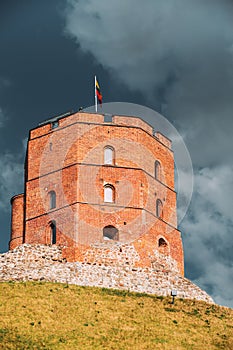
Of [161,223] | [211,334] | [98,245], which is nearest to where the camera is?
[211,334]

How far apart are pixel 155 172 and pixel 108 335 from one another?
17801 millimetres

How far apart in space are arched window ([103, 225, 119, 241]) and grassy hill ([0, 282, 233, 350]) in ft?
17.1

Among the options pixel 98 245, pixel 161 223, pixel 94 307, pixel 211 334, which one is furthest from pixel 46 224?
pixel 211 334

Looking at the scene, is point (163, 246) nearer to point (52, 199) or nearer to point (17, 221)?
point (52, 199)

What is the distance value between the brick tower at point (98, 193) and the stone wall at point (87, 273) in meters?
0.79

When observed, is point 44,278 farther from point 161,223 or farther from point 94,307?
point 161,223

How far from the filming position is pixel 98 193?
45219mm

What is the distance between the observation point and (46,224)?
45656mm

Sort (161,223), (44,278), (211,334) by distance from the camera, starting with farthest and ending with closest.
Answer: (161,223), (44,278), (211,334)

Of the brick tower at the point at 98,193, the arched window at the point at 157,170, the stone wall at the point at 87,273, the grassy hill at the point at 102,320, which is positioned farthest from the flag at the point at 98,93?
the grassy hill at the point at 102,320

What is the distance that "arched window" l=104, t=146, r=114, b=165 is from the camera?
153 ft

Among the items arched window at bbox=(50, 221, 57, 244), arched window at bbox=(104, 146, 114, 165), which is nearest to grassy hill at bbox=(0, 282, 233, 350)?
arched window at bbox=(50, 221, 57, 244)

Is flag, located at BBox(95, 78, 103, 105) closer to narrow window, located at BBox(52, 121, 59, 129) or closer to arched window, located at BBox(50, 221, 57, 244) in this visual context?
narrow window, located at BBox(52, 121, 59, 129)

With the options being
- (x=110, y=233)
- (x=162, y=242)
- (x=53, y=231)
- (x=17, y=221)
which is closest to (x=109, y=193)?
(x=110, y=233)
